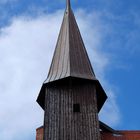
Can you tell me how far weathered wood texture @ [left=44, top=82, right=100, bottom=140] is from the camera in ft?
71.3

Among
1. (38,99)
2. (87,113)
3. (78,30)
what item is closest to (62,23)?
(78,30)

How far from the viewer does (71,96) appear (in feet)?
75.2

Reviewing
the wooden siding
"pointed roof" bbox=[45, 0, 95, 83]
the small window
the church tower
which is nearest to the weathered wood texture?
the church tower

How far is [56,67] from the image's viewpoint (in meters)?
24.9

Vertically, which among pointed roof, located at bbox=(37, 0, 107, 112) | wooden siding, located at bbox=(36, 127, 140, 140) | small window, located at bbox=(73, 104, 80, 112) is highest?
pointed roof, located at bbox=(37, 0, 107, 112)

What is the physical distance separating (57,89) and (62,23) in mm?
6280

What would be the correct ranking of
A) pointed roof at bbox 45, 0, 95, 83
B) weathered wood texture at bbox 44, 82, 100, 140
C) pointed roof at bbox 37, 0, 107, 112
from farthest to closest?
pointed roof at bbox 45, 0, 95, 83, pointed roof at bbox 37, 0, 107, 112, weathered wood texture at bbox 44, 82, 100, 140

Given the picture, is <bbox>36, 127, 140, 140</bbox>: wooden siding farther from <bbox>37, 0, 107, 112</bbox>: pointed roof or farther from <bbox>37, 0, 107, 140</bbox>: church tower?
<bbox>37, 0, 107, 112</bbox>: pointed roof

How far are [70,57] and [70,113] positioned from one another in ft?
12.8

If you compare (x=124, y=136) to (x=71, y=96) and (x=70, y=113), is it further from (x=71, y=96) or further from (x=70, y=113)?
(x=71, y=96)

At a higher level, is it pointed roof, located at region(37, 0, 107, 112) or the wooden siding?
pointed roof, located at region(37, 0, 107, 112)

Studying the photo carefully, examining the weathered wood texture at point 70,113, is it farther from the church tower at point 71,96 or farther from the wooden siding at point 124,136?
the wooden siding at point 124,136

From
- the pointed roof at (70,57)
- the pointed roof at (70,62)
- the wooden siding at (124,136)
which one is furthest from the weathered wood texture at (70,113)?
the wooden siding at (124,136)

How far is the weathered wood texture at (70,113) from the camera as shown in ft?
71.3
